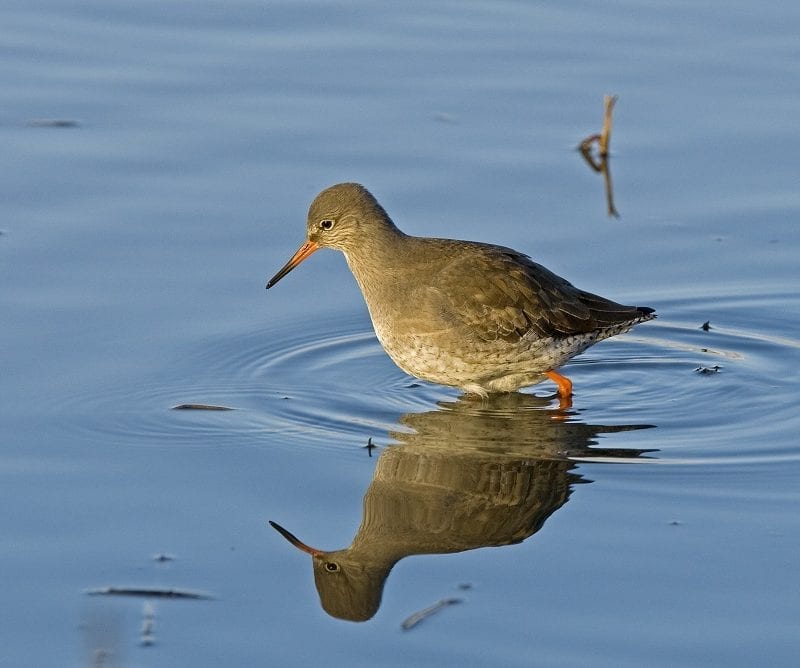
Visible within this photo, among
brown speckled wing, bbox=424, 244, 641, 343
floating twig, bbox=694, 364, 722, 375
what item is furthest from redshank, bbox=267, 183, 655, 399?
floating twig, bbox=694, 364, 722, 375

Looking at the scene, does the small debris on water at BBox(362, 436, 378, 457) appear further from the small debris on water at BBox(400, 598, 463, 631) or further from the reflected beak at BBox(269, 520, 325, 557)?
the small debris on water at BBox(400, 598, 463, 631)

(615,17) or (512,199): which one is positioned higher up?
(615,17)

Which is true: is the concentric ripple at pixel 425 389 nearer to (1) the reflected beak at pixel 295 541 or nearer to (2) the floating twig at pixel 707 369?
(2) the floating twig at pixel 707 369

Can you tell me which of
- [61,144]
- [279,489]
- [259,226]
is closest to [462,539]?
[279,489]

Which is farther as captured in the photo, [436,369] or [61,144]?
[61,144]

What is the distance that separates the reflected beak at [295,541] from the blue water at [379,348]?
5 centimetres

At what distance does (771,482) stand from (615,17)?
7813mm

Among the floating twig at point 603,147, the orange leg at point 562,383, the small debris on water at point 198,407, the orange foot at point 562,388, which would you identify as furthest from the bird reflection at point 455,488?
the floating twig at point 603,147

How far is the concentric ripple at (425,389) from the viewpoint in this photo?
8922 millimetres

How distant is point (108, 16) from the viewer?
49.0 ft

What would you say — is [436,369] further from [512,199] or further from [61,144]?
[61,144]

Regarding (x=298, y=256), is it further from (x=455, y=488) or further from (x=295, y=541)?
(x=295, y=541)

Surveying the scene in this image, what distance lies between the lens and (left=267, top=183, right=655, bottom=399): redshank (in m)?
9.83

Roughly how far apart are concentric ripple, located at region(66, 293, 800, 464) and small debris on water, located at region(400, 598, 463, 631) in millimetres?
2036
